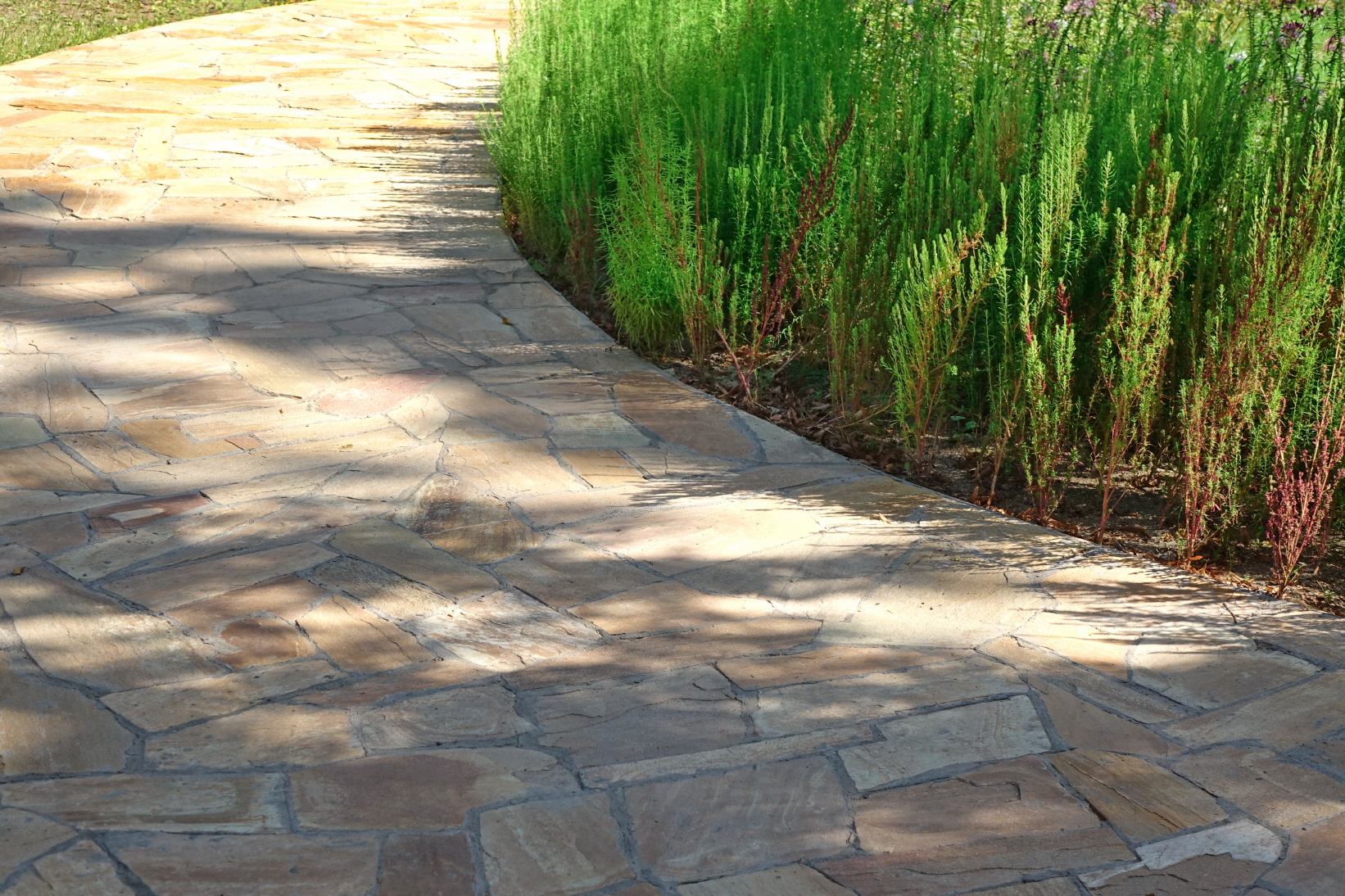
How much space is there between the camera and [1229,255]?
11.7ft

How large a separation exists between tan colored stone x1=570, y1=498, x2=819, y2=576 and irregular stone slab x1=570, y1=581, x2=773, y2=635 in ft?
0.43

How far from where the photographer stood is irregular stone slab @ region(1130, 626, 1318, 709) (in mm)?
2748

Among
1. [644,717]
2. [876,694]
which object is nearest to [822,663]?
[876,694]

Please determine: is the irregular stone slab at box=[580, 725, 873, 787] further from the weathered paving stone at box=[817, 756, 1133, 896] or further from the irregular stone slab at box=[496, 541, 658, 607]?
the irregular stone slab at box=[496, 541, 658, 607]

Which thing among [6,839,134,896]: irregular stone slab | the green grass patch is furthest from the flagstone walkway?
the green grass patch

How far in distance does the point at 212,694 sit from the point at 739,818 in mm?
1203

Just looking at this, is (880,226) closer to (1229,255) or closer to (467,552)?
(1229,255)

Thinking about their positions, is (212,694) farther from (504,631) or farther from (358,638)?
(504,631)

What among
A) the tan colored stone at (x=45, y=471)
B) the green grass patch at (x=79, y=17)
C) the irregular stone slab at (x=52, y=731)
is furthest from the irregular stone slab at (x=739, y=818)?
the green grass patch at (x=79, y=17)

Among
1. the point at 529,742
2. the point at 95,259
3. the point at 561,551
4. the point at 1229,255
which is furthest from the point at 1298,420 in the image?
the point at 95,259

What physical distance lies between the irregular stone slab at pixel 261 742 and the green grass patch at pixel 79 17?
885 centimetres

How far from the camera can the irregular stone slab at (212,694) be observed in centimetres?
258

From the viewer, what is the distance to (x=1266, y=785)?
7.94 feet

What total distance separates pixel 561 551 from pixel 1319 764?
1897mm
